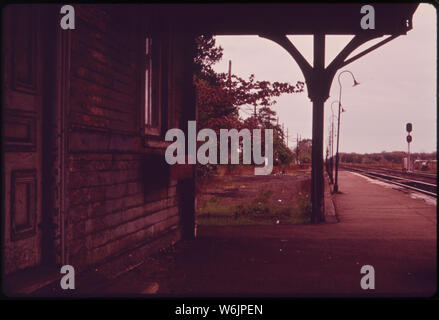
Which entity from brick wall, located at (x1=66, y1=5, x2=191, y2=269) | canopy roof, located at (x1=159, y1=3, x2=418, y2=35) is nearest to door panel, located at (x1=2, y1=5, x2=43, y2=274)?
brick wall, located at (x1=66, y1=5, x2=191, y2=269)

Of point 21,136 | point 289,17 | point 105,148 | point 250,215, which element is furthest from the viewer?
point 250,215

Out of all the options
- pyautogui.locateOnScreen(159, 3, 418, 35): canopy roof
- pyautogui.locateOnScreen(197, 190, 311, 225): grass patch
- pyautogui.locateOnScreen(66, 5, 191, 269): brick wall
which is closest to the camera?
pyautogui.locateOnScreen(66, 5, 191, 269): brick wall

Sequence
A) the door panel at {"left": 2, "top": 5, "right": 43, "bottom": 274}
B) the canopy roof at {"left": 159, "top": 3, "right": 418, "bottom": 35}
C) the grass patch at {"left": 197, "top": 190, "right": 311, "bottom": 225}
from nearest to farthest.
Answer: the door panel at {"left": 2, "top": 5, "right": 43, "bottom": 274} → the canopy roof at {"left": 159, "top": 3, "right": 418, "bottom": 35} → the grass patch at {"left": 197, "top": 190, "right": 311, "bottom": 225}

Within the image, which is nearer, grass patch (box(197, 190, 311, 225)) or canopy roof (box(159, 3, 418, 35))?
canopy roof (box(159, 3, 418, 35))

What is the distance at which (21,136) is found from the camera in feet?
13.6

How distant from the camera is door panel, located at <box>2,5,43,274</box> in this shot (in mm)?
3963

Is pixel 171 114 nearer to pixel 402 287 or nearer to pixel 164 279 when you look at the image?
pixel 164 279

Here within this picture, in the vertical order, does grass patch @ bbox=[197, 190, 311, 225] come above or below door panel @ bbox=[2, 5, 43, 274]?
below

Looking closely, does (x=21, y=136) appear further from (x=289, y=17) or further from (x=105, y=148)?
(x=289, y=17)

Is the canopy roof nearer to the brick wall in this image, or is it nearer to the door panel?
the brick wall

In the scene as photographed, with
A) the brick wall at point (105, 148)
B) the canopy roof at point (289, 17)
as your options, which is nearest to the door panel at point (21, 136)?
the brick wall at point (105, 148)

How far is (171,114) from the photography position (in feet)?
26.0

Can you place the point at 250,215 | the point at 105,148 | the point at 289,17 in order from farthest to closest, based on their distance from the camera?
the point at 250,215 → the point at 289,17 → the point at 105,148

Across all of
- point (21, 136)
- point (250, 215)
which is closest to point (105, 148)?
point (21, 136)
